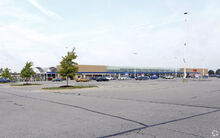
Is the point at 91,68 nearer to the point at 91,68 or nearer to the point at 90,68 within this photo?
the point at 91,68

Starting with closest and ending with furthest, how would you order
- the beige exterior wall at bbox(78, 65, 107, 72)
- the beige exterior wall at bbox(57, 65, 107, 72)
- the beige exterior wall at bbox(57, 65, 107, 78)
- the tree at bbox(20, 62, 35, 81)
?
the tree at bbox(20, 62, 35, 81), the beige exterior wall at bbox(57, 65, 107, 78), the beige exterior wall at bbox(78, 65, 107, 72), the beige exterior wall at bbox(57, 65, 107, 72)

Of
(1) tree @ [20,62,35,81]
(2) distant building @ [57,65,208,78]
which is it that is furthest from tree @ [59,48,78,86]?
(2) distant building @ [57,65,208,78]

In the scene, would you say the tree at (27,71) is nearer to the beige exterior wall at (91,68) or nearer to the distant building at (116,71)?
the distant building at (116,71)

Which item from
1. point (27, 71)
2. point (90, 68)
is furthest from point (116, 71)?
point (27, 71)

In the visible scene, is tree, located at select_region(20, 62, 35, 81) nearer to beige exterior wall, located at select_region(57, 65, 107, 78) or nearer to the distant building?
the distant building

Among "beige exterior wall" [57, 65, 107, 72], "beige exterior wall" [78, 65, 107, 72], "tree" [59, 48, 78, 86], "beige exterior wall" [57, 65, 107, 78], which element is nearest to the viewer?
"tree" [59, 48, 78, 86]

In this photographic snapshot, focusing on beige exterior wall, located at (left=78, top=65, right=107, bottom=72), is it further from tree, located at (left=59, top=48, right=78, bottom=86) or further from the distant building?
tree, located at (left=59, top=48, right=78, bottom=86)

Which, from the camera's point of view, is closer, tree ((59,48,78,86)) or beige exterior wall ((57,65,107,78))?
tree ((59,48,78,86))

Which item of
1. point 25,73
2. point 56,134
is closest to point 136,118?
point 56,134

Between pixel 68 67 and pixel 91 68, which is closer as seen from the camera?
pixel 68 67

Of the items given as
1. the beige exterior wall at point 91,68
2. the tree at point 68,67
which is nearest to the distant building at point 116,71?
the beige exterior wall at point 91,68

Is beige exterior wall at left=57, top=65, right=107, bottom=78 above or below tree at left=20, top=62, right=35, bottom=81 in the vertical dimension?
above

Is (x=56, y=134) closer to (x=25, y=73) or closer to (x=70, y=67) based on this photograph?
(x=70, y=67)

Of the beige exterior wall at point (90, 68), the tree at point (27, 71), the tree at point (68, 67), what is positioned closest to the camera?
the tree at point (68, 67)
